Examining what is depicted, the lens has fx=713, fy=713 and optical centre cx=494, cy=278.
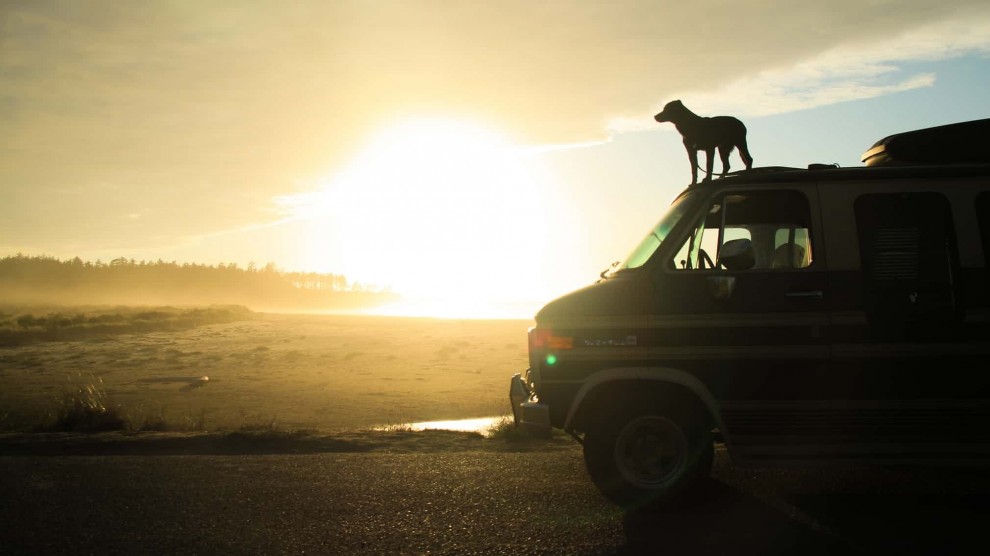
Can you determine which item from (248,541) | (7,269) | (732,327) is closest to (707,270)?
(732,327)

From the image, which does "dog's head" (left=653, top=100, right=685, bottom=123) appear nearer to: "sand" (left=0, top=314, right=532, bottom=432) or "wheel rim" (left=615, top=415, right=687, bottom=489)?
"wheel rim" (left=615, top=415, right=687, bottom=489)

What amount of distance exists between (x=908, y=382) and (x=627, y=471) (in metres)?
2.30

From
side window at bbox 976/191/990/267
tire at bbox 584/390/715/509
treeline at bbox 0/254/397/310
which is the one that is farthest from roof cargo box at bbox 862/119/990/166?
treeline at bbox 0/254/397/310

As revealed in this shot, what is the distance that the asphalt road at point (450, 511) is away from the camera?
16.3ft

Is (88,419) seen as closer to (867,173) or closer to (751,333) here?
(751,333)

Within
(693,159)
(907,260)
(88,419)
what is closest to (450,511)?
(907,260)

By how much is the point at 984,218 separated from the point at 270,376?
101 feet

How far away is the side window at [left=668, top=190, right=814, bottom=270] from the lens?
19.1ft

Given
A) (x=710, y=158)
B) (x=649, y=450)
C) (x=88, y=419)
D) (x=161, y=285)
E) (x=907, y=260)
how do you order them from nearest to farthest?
(x=907, y=260)
(x=649, y=450)
(x=710, y=158)
(x=88, y=419)
(x=161, y=285)

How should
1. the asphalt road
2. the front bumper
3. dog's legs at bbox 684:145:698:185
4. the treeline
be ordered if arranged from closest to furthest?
the asphalt road → the front bumper → dog's legs at bbox 684:145:698:185 → the treeline

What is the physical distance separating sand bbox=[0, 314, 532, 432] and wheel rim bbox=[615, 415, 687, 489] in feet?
22.8

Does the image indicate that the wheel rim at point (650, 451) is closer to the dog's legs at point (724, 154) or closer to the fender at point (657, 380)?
the fender at point (657, 380)

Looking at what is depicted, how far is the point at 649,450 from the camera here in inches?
232

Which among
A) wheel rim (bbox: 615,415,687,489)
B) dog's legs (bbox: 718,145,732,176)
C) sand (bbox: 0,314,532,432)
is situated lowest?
sand (bbox: 0,314,532,432)
